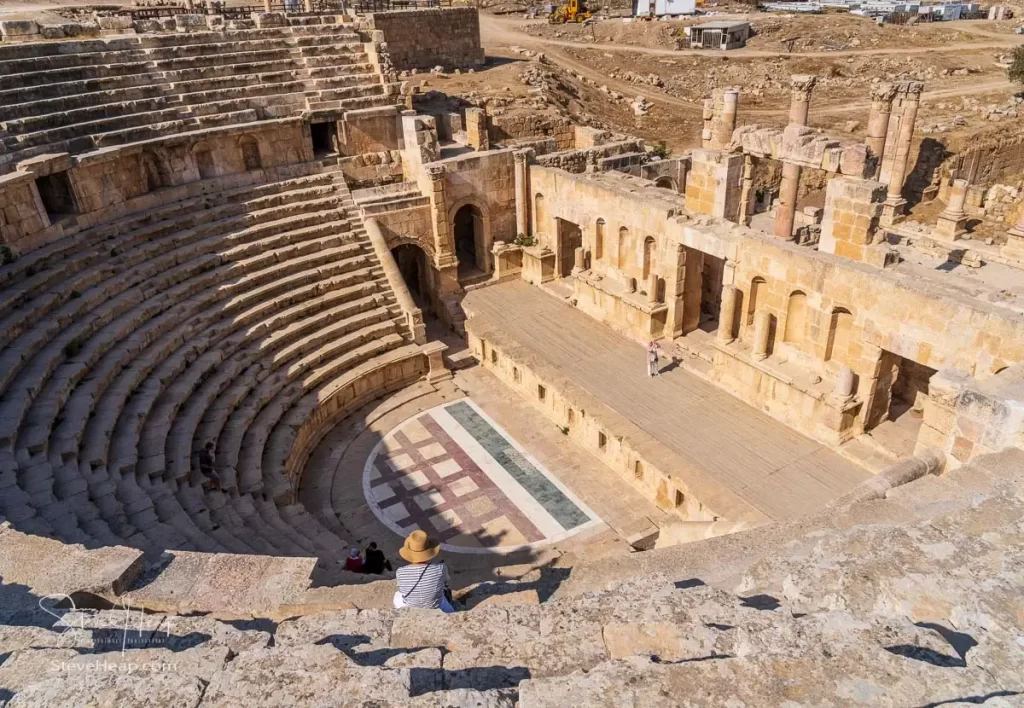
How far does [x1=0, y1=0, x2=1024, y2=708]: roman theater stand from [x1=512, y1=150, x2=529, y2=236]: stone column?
7cm

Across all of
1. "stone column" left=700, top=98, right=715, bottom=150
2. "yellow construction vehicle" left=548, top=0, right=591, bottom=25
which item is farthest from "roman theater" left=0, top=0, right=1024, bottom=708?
"yellow construction vehicle" left=548, top=0, right=591, bottom=25

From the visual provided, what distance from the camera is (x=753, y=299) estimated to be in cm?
1432

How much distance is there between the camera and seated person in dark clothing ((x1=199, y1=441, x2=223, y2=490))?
38.1 ft

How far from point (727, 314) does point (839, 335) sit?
2.36m

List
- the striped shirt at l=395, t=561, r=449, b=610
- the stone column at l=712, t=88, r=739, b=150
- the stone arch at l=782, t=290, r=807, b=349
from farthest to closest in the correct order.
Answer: the stone column at l=712, t=88, r=739, b=150, the stone arch at l=782, t=290, r=807, b=349, the striped shirt at l=395, t=561, r=449, b=610

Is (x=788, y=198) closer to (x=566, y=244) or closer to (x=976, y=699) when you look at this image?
(x=566, y=244)

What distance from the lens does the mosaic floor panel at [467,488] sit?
1268 centimetres

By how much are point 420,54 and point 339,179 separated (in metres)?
17.1

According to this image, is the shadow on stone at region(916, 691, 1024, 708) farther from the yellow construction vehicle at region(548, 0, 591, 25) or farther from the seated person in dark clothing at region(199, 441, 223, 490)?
the yellow construction vehicle at region(548, 0, 591, 25)

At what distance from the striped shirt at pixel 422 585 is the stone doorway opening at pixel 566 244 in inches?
566

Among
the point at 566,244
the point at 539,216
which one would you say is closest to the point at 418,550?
the point at 566,244

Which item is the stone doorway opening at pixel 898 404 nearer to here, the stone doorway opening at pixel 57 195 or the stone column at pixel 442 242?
the stone column at pixel 442 242

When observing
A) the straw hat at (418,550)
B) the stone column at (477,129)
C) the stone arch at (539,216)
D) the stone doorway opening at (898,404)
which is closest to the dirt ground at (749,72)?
the stone column at (477,129)

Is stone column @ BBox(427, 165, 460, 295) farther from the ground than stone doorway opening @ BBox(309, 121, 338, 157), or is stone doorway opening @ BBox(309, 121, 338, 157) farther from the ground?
stone doorway opening @ BBox(309, 121, 338, 157)
